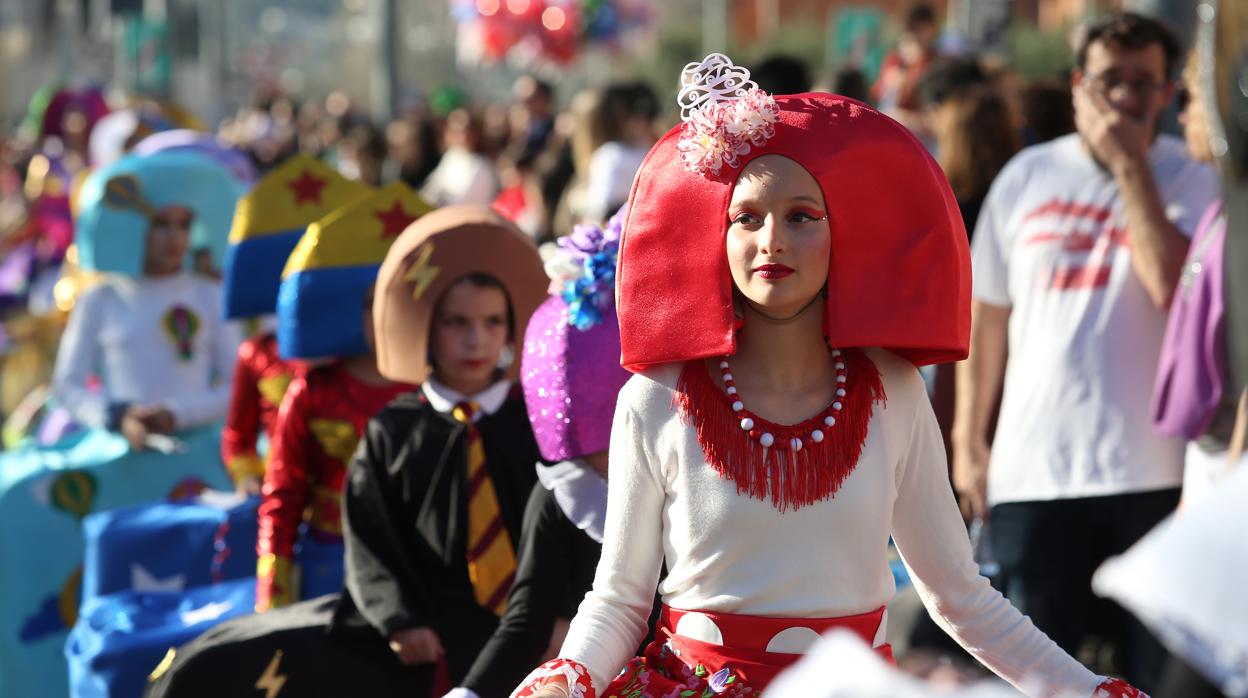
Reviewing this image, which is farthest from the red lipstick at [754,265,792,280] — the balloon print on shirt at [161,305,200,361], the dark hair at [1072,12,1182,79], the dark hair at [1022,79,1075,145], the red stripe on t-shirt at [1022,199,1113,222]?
the balloon print on shirt at [161,305,200,361]

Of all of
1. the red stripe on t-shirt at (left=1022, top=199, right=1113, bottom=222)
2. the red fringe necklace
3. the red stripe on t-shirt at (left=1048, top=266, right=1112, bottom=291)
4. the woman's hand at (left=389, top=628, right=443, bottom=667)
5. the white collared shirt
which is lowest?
the woman's hand at (left=389, top=628, right=443, bottom=667)

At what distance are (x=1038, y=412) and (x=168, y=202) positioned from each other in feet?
12.4

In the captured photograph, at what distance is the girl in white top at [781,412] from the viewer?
2764mm

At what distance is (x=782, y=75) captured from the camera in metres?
6.02

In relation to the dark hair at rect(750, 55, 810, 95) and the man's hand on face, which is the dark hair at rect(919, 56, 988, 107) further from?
the man's hand on face

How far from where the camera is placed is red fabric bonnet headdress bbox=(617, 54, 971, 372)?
2.80 m

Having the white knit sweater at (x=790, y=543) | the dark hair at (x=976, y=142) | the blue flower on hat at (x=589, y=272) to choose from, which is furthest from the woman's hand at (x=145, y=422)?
the white knit sweater at (x=790, y=543)

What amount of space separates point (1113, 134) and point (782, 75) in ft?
5.60

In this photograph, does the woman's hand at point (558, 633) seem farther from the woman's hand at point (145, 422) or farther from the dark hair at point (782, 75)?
the woman's hand at point (145, 422)

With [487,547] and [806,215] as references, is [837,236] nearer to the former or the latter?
[806,215]

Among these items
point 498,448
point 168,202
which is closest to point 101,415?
point 168,202

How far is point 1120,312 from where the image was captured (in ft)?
15.0

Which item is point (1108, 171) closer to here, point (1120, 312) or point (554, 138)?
point (1120, 312)

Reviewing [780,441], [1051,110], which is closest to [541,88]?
[1051,110]
